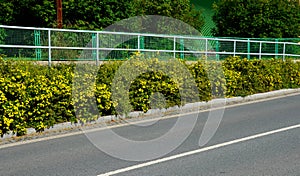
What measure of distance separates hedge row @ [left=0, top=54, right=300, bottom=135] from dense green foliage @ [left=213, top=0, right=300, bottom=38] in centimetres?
1942

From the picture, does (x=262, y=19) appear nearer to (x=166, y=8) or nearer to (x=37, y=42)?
(x=166, y=8)

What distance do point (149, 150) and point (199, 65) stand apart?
6.57 meters

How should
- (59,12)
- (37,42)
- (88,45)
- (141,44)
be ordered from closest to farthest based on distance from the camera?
(37,42)
(88,45)
(141,44)
(59,12)

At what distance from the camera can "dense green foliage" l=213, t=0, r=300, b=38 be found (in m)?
34.4

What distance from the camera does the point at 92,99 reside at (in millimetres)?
9844

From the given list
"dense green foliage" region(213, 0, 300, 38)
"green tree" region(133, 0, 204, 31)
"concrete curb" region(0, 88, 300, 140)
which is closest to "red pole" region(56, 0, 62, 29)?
"green tree" region(133, 0, 204, 31)

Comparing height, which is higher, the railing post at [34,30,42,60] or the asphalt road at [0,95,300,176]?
the railing post at [34,30,42,60]

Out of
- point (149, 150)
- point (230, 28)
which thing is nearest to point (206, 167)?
point (149, 150)

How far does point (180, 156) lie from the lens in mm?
6922

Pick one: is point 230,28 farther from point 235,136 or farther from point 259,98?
point 235,136

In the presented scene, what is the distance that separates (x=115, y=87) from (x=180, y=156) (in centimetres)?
409

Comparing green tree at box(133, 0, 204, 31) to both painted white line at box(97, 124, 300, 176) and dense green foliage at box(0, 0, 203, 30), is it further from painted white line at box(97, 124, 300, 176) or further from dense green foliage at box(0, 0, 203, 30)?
painted white line at box(97, 124, 300, 176)

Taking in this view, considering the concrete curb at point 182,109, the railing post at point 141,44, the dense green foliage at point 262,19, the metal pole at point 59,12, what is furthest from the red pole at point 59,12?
the concrete curb at point 182,109

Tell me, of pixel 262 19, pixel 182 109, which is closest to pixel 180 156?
pixel 182 109
